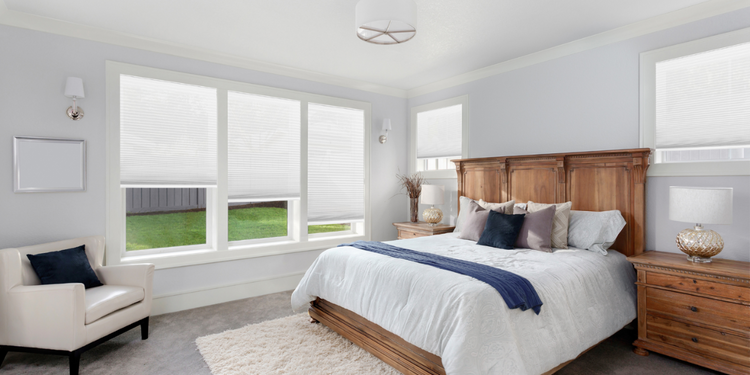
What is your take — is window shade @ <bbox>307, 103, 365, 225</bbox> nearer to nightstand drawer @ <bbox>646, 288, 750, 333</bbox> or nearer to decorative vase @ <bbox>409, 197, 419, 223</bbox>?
decorative vase @ <bbox>409, 197, 419, 223</bbox>

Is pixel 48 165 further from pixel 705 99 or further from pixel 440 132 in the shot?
pixel 705 99

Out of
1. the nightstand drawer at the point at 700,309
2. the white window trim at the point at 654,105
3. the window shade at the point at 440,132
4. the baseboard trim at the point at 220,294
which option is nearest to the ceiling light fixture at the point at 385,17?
the white window trim at the point at 654,105

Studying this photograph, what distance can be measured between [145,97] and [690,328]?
4.95 metres

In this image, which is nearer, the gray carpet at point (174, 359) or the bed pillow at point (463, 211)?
the gray carpet at point (174, 359)

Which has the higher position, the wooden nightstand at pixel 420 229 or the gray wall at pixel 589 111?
the gray wall at pixel 589 111

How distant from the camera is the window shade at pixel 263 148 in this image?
4.11 meters

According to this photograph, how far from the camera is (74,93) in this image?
3.12 meters

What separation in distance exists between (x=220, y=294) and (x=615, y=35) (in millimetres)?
4717

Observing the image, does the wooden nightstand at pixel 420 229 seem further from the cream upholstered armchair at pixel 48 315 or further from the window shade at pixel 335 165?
the cream upholstered armchair at pixel 48 315

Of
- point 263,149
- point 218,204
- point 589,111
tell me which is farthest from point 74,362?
point 589,111

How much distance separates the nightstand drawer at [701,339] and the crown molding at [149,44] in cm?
415

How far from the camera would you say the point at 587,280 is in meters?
2.55

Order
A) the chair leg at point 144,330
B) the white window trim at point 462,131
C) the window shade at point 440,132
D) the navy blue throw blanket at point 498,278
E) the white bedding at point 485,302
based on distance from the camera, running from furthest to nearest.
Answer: the window shade at point 440,132 < the white window trim at point 462,131 < the chair leg at point 144,330 < the navy blue throw blanket at point 498,278 < the white bedding at point 485,302

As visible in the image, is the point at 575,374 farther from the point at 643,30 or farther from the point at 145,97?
the point at 145,97
